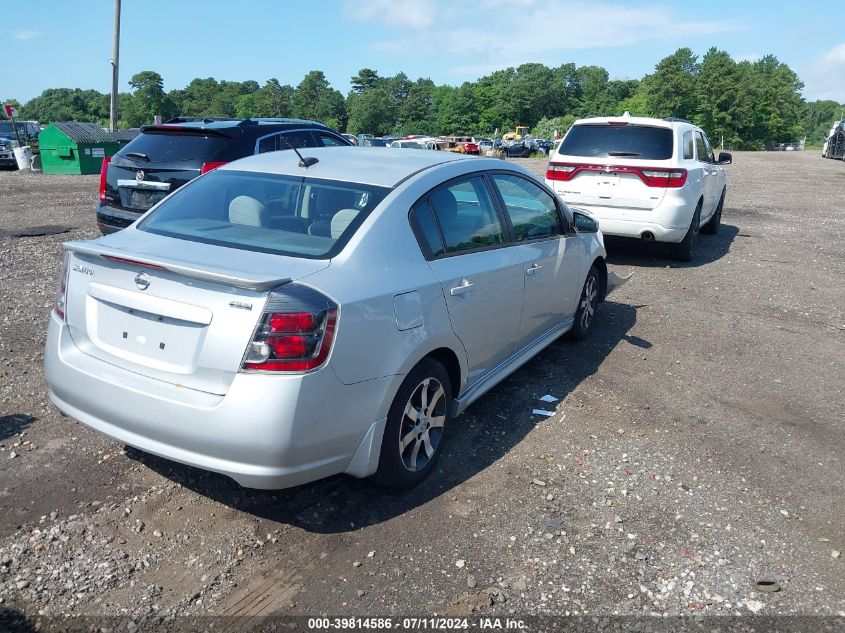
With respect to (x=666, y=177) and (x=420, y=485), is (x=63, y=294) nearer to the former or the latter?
(x=420, y=485)

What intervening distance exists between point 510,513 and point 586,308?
294 cm

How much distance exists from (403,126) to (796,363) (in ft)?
458

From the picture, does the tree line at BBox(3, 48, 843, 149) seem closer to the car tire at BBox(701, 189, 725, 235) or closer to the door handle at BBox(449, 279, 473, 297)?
the car tire at BBox(701, 189, 725, 235)

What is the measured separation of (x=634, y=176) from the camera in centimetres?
895

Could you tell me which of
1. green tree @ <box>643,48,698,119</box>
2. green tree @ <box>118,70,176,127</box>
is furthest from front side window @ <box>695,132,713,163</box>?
green tree @ <box>118,70,176,127</box>

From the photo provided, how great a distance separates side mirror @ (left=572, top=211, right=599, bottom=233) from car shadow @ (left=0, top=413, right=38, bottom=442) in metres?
4.13

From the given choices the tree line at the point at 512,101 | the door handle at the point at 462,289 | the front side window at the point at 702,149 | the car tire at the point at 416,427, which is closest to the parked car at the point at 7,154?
the front side window at the point at 702,149

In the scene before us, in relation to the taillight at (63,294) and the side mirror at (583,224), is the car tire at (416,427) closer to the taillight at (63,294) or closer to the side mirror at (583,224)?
the taillight at (63,294)

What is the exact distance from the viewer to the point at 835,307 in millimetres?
7688

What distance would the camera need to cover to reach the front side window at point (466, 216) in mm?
3934

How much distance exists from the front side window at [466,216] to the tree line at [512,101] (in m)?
96.5

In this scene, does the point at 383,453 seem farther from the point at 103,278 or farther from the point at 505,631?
the point at 103,278

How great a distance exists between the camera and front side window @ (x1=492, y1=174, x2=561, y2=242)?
15.4 ft

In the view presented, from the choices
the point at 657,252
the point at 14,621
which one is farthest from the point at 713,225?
the point at 14,621
